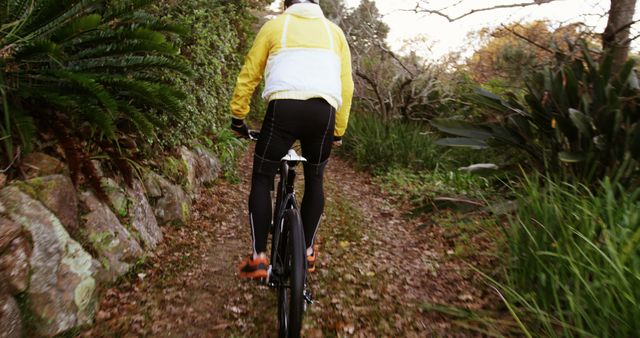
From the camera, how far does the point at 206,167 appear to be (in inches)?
203

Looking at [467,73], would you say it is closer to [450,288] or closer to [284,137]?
[450,288]

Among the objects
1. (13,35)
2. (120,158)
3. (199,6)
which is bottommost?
(120,158)

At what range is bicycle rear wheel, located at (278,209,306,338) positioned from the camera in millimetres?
1971

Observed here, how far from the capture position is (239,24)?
24.7ft

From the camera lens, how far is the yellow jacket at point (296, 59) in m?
2.16

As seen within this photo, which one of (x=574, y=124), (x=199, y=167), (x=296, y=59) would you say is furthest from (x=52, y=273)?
(x=574, y=124)

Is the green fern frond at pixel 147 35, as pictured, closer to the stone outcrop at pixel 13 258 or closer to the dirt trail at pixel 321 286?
the stone outcrop at pixel 13 258

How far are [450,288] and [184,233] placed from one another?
2.36m

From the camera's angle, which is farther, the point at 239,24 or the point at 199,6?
the point at 239,24

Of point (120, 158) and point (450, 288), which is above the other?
point (120, 158)

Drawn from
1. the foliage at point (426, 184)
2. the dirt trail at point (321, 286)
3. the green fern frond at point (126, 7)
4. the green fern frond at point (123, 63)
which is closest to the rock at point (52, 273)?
the dirt trail at point (321, 286)

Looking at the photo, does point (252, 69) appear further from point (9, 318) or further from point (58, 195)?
point (9, 318)

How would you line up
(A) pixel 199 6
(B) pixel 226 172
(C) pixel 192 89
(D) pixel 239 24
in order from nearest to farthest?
(C) pixel 192 89 → (A) pixel 199 6 → (B) pixel 226 172 → (D) pixel 239 24

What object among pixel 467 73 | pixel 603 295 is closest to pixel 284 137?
pixel 603 295
